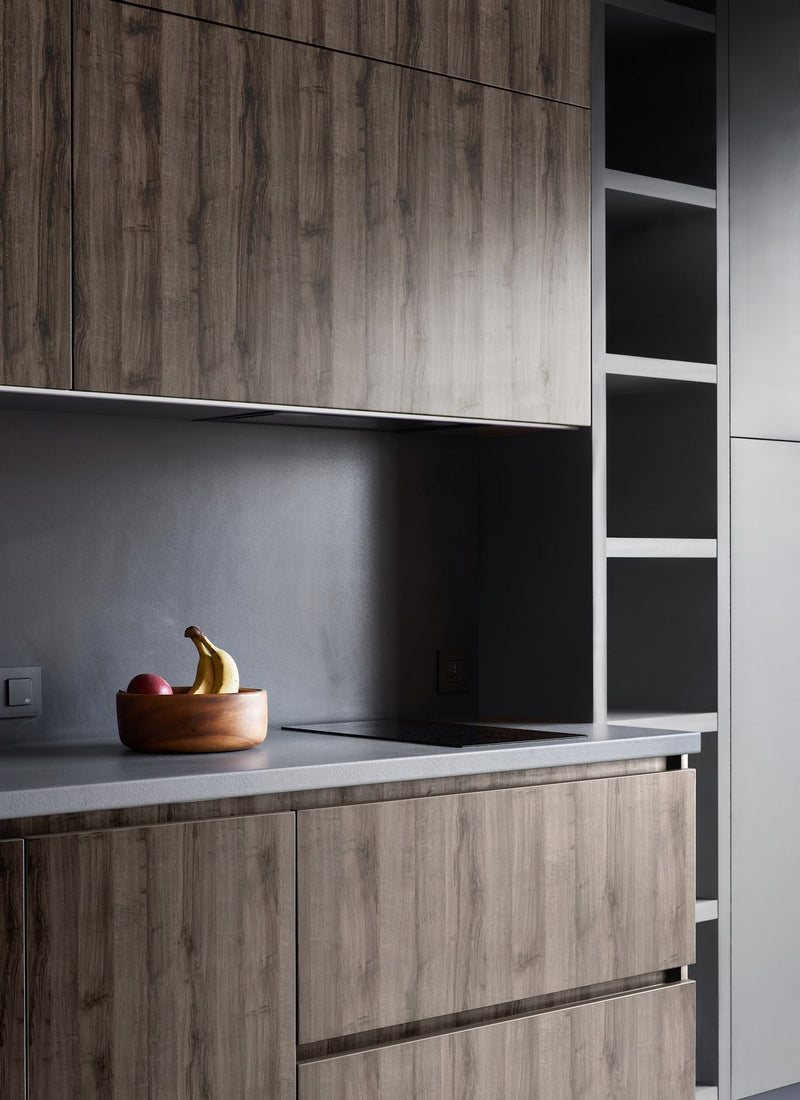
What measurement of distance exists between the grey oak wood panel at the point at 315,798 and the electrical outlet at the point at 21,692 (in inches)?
22.4

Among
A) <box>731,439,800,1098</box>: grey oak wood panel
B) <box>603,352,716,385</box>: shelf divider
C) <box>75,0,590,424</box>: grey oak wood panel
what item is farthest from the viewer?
<box>731,439,800,1098</box>: grey oak wood panel

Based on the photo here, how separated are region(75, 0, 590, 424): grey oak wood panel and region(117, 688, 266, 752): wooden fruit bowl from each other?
0.49m

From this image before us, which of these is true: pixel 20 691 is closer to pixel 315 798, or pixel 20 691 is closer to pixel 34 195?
pixel 315 798

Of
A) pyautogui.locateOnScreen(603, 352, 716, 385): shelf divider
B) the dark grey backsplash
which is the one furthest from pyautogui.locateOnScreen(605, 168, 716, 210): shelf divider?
the dark grey backsplash

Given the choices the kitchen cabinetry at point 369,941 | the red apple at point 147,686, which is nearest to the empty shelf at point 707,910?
the kitchen cabinetry at point 369,941

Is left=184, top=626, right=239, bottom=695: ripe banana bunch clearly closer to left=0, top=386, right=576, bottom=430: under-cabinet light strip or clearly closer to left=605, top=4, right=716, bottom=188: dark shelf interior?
left=0, top=386, right=576, bottom=430: under-cabinet light strip

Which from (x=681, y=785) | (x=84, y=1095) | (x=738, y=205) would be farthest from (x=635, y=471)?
(x=84, y=1095)

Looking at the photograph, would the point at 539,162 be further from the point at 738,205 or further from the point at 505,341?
the point at 738,205

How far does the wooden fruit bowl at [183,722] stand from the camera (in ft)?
7.00

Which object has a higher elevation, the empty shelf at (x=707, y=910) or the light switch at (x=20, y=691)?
the light switch at (x=20, y=691)

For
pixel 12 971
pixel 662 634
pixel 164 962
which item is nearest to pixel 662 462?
pixel 662 634

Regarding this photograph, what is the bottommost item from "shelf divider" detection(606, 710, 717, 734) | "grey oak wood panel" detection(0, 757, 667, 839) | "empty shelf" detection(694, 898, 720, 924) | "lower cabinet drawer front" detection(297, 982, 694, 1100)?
"lower cabinet drawer front" detection(297, 982, 694, 1100)

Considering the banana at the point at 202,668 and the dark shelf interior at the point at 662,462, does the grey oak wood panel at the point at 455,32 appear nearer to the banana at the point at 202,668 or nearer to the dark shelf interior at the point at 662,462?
the dark shelf interior at the point at 662,462

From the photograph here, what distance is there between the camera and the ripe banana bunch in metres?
2.25
